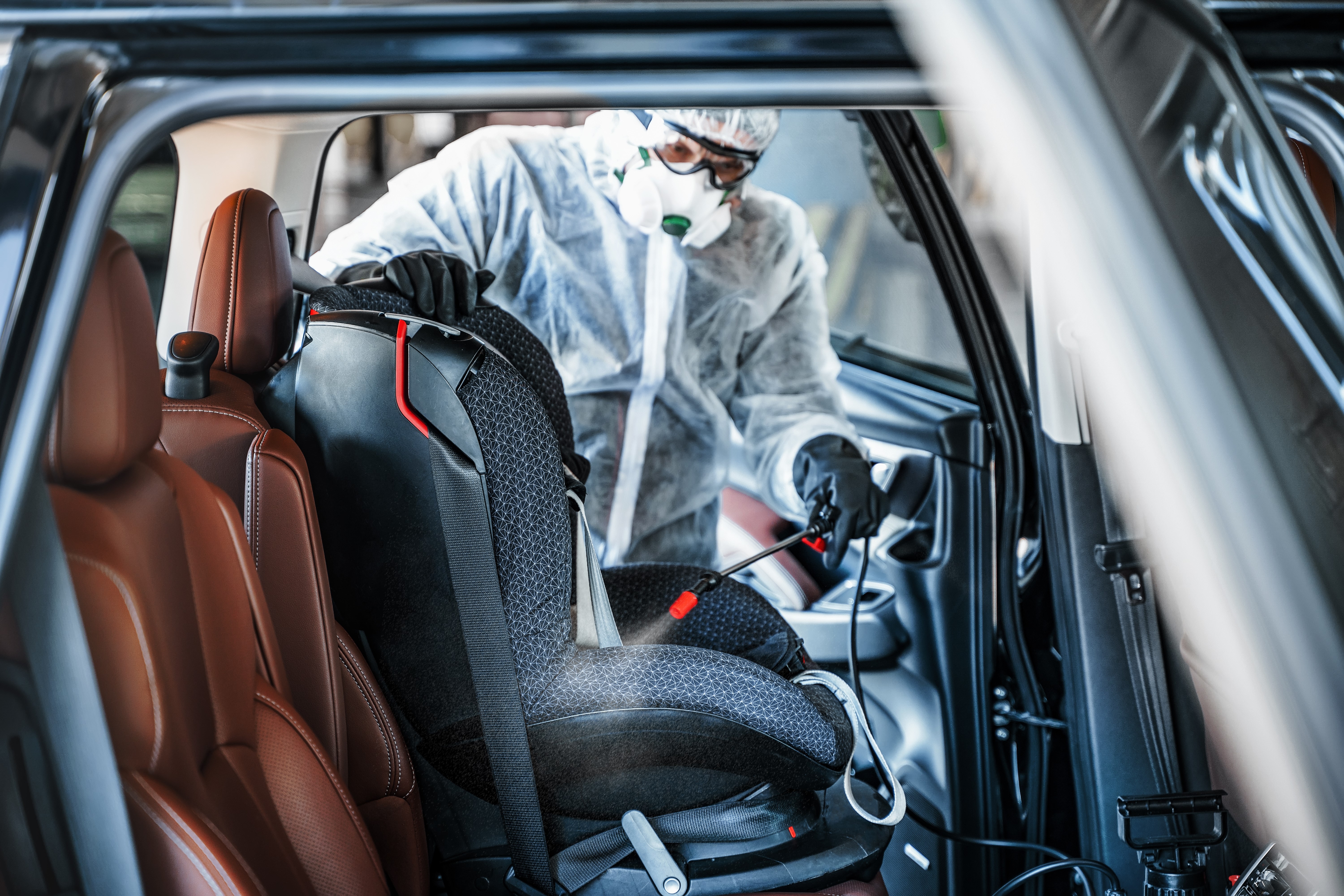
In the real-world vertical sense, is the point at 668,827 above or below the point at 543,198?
below

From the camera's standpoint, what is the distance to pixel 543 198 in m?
1.69

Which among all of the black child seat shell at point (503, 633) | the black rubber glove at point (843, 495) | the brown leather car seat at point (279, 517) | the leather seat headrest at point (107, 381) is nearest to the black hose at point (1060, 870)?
the black child seat shell at point (503, 633)

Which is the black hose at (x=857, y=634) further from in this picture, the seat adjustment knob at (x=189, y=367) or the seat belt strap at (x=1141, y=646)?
the seat adjustment knob at (x=189, y=367)

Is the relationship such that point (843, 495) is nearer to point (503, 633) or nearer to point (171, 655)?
point (503, 633)

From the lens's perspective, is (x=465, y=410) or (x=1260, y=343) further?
(x=465, y=410)

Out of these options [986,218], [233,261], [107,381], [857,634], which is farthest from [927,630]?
[107,381]

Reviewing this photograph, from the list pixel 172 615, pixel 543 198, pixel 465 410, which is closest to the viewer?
pixel 172 615

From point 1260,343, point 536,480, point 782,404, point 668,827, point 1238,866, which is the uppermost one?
point 782,404

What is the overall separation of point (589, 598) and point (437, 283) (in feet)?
1.58

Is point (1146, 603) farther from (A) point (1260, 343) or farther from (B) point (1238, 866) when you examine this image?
(A) point (1260, 343)

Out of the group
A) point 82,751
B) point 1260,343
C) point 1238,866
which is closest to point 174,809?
point 82,751

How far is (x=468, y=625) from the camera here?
927 millimetres

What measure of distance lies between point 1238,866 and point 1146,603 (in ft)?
1.02

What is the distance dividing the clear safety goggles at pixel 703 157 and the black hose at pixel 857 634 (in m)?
0.63
